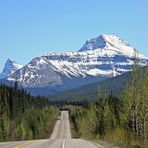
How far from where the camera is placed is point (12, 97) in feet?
500

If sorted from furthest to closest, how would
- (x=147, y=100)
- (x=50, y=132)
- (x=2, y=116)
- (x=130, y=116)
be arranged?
(x=50, y=132) < (x=2, y=116) < (x=130, y=116) < (x=147, y=100)

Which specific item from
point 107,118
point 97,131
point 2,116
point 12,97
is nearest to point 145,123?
point 107,118

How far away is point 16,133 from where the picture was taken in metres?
121

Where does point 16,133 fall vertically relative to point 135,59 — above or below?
below

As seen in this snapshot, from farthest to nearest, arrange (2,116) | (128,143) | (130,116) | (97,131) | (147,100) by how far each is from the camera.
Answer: (2,116)
(97,131)
(130,116)
(147,100)
(128,143)

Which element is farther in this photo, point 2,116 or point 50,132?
point 50,132

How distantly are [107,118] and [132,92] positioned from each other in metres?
37.6

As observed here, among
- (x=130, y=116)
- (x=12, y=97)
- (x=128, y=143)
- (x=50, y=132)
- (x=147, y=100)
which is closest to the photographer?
(x=128, y=143)

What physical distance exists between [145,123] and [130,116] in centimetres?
364

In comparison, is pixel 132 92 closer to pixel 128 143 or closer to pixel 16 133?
pixel 128 143

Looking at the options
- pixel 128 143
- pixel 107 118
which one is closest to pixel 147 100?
pixel 128 143

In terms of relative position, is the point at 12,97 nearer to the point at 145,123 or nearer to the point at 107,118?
the point at 107,118

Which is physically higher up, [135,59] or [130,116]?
[135,59]

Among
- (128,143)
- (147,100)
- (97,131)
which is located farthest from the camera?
(97,131)
